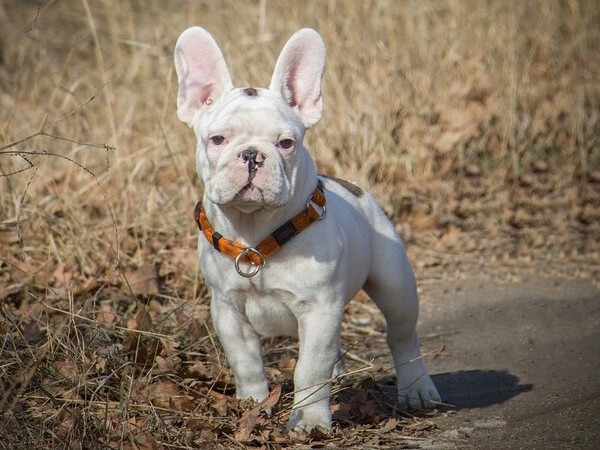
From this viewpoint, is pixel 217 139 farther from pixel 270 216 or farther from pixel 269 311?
pixel 269 311

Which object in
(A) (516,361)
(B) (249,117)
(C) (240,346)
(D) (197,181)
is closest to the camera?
(B) (249,117)

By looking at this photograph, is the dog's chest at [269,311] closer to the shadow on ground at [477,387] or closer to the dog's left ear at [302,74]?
the dog's left ear at [302,74]

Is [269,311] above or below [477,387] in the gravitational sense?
above

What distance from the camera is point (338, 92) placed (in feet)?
24.8

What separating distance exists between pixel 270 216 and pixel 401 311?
0.98 m

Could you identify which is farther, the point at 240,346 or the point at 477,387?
the point at 477,387

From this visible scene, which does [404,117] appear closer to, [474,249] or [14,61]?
[474,249]

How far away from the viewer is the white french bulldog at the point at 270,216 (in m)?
3.45

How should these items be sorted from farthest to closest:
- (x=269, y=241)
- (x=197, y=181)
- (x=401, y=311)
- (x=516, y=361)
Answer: (x=197, y=181)
(x=516, y=361)
(x=401, y=311)
(x=269, y=241)

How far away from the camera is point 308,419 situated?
146 inches

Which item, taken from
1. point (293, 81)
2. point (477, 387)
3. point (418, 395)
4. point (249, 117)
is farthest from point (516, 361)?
point (249, 117)

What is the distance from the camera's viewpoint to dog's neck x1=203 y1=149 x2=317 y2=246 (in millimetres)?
3639

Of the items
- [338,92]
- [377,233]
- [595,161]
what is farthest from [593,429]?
[595,161]

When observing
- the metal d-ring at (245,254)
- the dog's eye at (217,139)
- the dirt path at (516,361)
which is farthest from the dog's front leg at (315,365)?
the dog's eye at (217,139)
